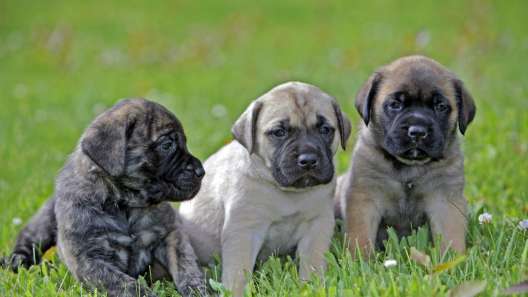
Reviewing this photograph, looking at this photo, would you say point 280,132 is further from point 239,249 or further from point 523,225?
point 523,225

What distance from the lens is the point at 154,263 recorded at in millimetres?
5582

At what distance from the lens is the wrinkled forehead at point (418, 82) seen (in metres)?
5.47

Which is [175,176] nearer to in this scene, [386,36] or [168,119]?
[168,119]

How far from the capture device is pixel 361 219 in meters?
5.58

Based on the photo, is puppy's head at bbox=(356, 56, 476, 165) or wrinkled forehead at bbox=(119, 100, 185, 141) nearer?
wrinkled forehead at bbox=(119, 100, 185, 141)

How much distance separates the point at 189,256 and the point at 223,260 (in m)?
0.23

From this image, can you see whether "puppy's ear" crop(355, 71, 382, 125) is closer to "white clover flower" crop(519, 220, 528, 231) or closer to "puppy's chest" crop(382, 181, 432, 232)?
"puppy's chest" crop(382, 181, 432, 232)

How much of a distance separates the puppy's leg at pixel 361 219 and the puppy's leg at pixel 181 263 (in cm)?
104

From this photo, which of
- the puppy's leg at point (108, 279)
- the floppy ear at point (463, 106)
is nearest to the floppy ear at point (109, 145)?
the puppy's leg at point (108, 279)

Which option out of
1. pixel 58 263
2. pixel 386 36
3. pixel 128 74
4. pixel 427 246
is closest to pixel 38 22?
pixel 128 74

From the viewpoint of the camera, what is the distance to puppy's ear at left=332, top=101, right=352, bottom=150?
5.49 m

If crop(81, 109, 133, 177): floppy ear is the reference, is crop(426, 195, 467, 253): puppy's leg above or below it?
below

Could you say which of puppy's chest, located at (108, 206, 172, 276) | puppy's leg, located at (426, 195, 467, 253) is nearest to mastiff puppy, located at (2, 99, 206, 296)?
puppy's chest, located at (108, 206, 172, 276)

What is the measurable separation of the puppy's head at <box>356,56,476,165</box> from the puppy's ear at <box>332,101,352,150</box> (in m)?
0.22
